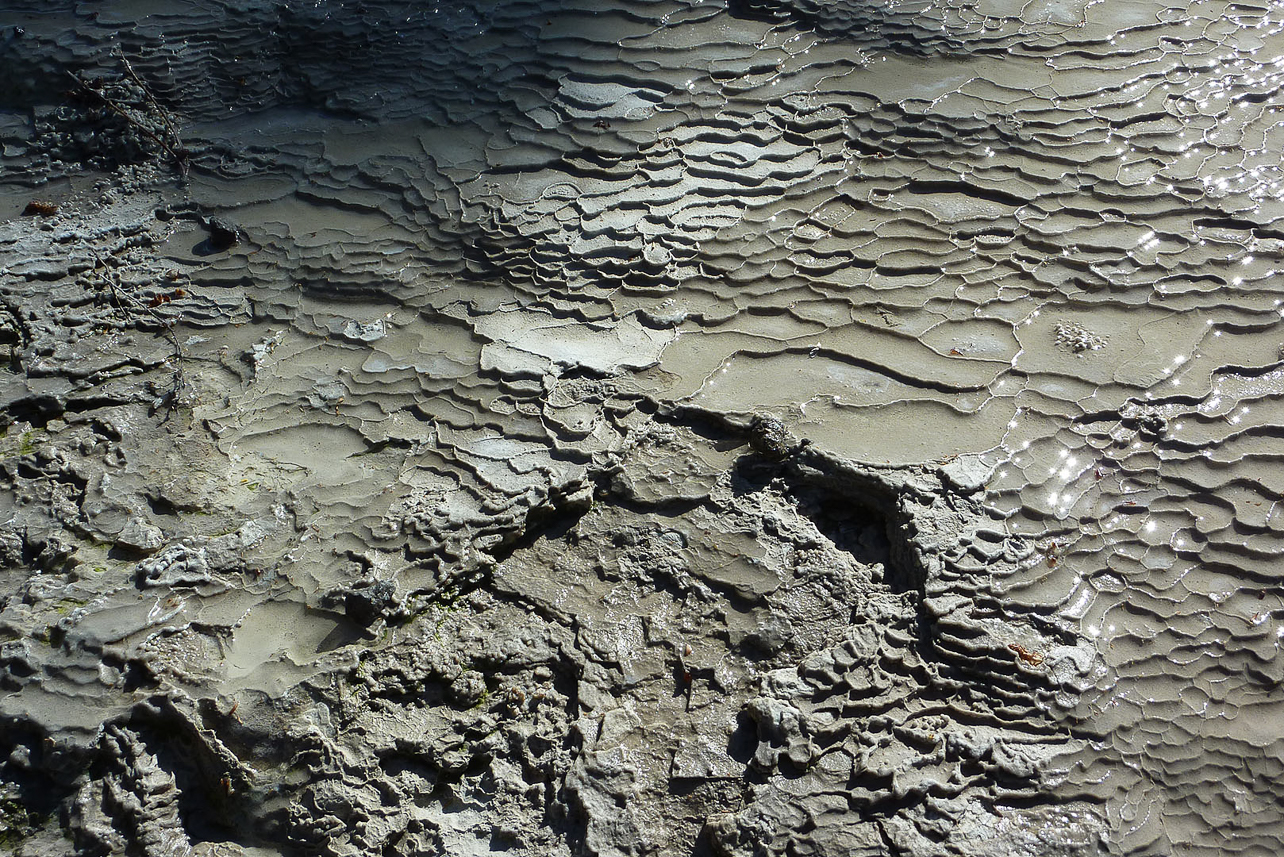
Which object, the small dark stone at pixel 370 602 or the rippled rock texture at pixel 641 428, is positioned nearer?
the rippled rock texture at pixel 641 428

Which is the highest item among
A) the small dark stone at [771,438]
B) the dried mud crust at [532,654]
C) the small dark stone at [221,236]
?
the small dark stone at [221,236]

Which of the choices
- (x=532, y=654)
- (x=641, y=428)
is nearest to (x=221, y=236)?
(x=641, y=428)

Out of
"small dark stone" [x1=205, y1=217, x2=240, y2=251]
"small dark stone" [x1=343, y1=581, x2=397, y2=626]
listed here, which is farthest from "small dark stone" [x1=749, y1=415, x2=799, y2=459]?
"small dark stone" [x1=205, y1=217, x2=240, y2=251]

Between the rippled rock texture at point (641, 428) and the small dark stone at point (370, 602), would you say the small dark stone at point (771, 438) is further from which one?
the small dark stone at point (370, 602)

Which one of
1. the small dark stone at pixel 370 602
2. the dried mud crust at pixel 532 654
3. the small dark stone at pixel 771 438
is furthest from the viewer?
the small dark stone at pixel 771 438

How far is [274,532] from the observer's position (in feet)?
9.71

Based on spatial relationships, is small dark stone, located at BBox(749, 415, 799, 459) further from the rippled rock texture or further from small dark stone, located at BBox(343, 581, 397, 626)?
small dark stone, located at BBox(343, 581, 397, 626)

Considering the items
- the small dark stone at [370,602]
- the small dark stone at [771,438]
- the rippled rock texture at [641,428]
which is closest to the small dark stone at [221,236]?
the rippled rock texture at [641,428]

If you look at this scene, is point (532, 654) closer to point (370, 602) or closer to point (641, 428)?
point (370, 602)

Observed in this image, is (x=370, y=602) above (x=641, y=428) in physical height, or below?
below

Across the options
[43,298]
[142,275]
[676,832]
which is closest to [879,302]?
[676,832]

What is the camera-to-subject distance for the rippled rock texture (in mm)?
2508

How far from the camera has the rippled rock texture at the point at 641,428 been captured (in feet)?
8.23

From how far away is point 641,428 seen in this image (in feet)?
10.7
